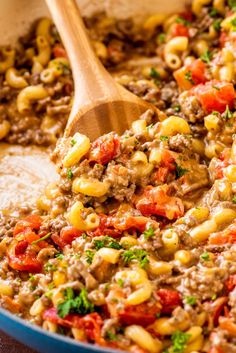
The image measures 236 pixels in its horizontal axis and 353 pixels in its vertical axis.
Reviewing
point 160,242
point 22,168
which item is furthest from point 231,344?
point 22,168

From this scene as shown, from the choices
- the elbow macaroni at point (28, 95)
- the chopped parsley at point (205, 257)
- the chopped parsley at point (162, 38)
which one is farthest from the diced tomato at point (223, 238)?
the chopped parsley at point (162, 38)

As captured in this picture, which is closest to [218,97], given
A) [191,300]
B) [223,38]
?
[223,38]

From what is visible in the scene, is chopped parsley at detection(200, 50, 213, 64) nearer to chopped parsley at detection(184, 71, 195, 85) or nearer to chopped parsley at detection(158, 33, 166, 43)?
chopped parsley at detection(184, 71, 195, 85)

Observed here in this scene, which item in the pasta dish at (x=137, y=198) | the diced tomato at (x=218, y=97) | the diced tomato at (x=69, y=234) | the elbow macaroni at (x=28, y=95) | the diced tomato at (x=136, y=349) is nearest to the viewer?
the diced tomato at (x=136, y=349)

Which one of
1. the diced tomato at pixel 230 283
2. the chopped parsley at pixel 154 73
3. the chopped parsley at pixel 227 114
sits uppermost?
the chopped parsley at pixel 154 73

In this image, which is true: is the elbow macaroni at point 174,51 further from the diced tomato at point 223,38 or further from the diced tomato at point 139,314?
the diced tomato at point 139,314

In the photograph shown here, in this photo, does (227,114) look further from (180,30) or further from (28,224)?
(28,224)
